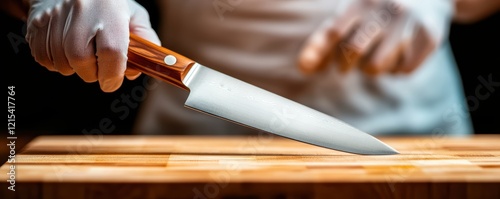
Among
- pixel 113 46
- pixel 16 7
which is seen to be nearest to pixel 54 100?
pixel 16 7

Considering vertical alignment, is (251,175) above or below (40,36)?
below

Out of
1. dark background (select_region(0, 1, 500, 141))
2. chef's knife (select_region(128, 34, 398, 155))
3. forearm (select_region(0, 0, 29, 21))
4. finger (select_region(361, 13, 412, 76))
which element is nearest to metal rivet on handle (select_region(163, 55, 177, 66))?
chef's knife (select_region(128, 34, 398, 155))

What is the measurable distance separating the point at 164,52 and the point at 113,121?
2.49 ft

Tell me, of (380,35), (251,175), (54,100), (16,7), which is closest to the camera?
(251,175)

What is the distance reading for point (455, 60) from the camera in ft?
4.85

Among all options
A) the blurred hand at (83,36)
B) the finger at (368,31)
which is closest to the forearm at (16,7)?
the blurred hand at (83,36)

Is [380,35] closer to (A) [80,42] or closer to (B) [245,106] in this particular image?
(B) [245,106]

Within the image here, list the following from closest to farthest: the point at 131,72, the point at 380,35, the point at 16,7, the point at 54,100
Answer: the point at 131,72
the point at 16,7
the point at 380,35
the point at 54,100

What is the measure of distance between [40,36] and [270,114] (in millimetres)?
229

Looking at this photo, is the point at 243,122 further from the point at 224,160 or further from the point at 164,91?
the point at 164,91

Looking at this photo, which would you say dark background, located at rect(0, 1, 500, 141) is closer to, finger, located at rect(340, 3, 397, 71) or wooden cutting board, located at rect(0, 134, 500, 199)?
finger, located at rect(340, 3, 397, 71)

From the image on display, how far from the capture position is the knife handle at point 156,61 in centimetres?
60

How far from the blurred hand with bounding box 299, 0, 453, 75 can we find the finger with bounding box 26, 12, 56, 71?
0.35m

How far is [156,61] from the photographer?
1.98ft
